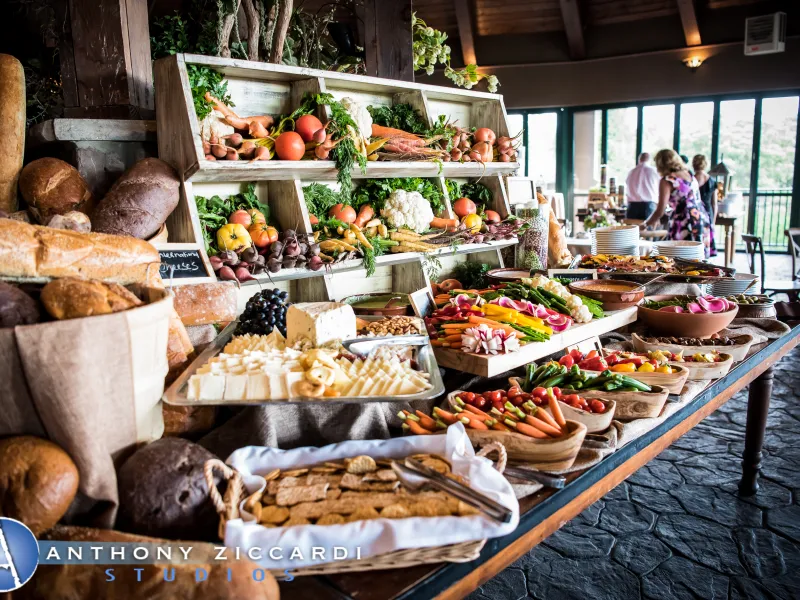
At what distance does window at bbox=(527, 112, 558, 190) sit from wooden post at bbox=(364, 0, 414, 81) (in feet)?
31.8

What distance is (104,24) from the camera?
2779 millimetres

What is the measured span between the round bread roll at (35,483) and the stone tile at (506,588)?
6.52 ft

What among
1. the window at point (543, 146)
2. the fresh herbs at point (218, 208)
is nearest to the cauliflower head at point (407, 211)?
the fresh herbs at point (218, 208)

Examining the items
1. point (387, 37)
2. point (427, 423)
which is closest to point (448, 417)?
point (427, 423)

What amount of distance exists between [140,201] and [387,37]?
7.98 ft

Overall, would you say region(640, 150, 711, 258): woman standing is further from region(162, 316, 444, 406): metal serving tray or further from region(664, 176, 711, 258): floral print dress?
region(162, 316, 444, 406): metal serving tray

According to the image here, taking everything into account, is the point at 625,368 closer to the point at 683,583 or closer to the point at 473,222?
the point at 683,583

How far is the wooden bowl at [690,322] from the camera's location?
2996mm

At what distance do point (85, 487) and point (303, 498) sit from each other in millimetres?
464

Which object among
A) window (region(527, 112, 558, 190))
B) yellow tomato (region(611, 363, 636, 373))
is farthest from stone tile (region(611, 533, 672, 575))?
window (region(527, 112, 558, 190))

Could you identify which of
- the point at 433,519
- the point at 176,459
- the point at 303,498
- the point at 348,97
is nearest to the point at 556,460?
the point at 433,519

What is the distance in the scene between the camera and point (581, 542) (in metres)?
3.16

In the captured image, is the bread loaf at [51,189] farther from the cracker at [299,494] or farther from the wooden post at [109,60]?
the cracker at [299,494]

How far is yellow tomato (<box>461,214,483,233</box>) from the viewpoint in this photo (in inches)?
148
